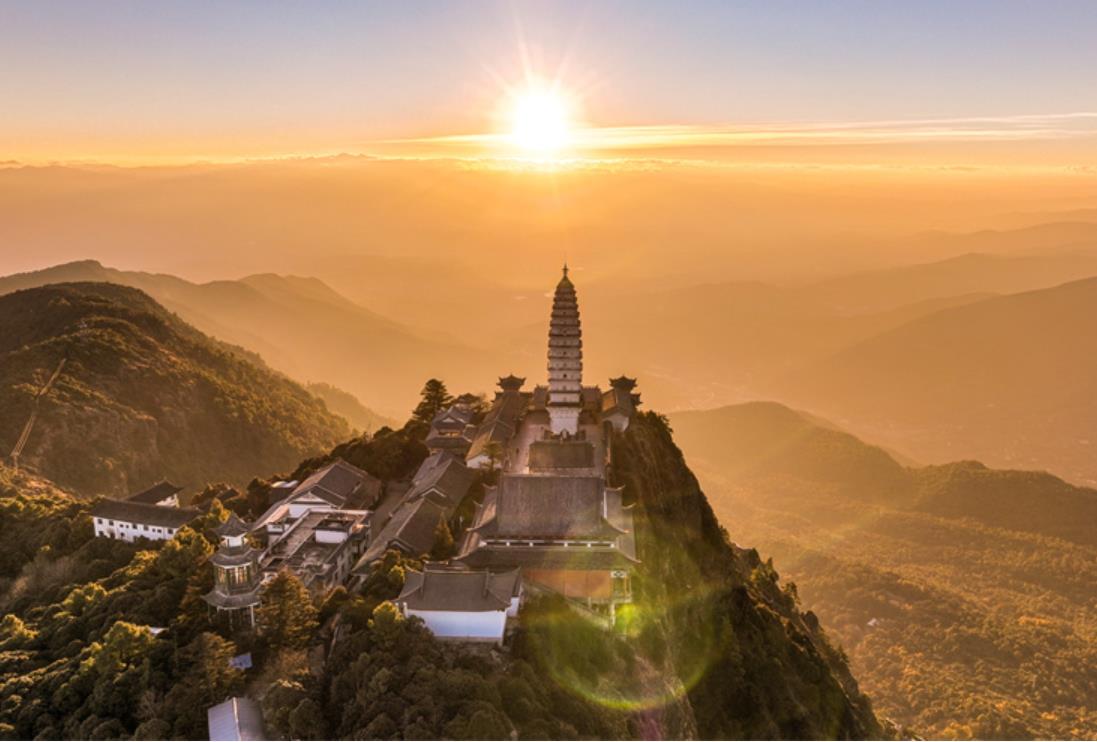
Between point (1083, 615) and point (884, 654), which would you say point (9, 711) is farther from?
point (1083, 615)

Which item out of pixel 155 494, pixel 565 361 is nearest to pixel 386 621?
pixel 565 361

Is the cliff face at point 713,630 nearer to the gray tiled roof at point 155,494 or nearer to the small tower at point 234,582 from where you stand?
the small tower at point 234,582

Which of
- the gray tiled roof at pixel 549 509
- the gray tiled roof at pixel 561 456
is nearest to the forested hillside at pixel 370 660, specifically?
the gray tiled roof at pixel 561 456

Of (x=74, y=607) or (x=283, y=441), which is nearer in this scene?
(x=74, y=607)

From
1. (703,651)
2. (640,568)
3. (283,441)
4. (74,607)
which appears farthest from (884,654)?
(74,607)

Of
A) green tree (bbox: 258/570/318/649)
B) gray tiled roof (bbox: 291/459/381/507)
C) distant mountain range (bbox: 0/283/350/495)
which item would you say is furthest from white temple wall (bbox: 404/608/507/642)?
distant mountain range (bbox: 0/283/350/495)
